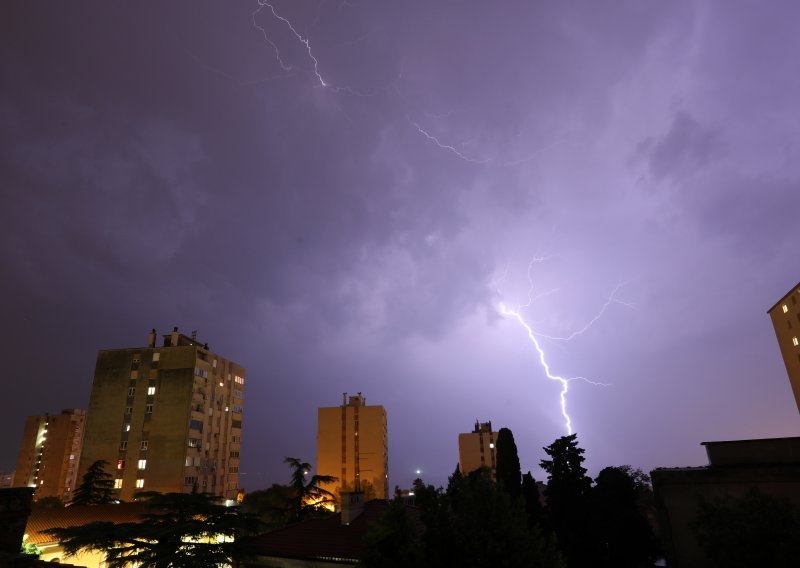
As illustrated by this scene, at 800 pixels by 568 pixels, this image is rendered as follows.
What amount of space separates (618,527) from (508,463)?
6.35 metres

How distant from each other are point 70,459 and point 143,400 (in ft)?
269

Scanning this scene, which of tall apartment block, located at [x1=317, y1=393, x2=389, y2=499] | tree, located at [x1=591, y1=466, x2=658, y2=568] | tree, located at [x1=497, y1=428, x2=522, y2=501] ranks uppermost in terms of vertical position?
tall apartment block, located at [x1=317, y1=393, x2=389, y2=499]

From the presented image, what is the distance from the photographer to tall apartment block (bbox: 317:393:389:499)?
90.7 meters

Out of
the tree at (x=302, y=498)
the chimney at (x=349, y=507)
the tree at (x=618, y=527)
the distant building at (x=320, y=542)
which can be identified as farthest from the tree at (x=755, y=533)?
the tree at (x=302, y=498)

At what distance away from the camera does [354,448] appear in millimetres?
92562

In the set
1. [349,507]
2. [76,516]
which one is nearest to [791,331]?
[349,507]

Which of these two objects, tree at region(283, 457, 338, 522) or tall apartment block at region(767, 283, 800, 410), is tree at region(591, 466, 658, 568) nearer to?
tree at region(283, 457, 338, 522)

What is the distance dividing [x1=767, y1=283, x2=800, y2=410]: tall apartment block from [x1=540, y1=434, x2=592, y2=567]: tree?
4536cm

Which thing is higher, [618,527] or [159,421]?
[159,421]

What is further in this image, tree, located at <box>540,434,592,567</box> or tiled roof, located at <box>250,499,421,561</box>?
tree, located at <box>540,434,592,567</box>

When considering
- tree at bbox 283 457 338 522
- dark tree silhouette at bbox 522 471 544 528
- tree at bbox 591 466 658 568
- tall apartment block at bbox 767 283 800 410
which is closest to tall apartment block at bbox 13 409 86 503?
tree at bbox 283 457 338 522

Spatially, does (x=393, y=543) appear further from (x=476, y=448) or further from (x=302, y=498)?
(x=476, y=448)

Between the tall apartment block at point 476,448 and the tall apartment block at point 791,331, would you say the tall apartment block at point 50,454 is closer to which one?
the tall apartment block at point 476,448

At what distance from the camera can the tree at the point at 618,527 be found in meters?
21.2
